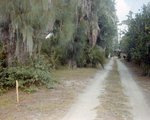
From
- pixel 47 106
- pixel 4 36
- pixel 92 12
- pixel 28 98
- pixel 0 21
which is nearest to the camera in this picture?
pixel 47 106

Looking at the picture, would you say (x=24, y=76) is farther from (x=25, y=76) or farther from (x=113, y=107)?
(x=113, y=107)

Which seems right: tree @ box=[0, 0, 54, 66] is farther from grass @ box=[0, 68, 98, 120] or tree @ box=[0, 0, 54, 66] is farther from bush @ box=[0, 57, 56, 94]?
grass @ box=[0, 68, 98, 120]

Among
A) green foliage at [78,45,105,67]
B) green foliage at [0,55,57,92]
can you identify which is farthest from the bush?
green foliage at [78,45,105,67]

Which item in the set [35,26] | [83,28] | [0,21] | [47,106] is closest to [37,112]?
[47,106]

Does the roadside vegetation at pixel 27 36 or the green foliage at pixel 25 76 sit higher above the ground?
the roadside vegetation at pixel 27 36

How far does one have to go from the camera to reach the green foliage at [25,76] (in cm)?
732

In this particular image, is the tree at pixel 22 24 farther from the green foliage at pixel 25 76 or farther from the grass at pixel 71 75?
the grass at pixel 71 75

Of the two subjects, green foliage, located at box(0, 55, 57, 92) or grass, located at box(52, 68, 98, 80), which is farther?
grass, located at box(52, 68, 98, 80)

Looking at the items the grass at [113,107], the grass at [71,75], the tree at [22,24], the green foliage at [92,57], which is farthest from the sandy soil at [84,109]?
the green foliage at [92,57]

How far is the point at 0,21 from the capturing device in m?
7.43

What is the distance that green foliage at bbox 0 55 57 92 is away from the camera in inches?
288

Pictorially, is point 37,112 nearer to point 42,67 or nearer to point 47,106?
point 47,106

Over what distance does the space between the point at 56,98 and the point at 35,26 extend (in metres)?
3.64

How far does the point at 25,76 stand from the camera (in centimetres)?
730
